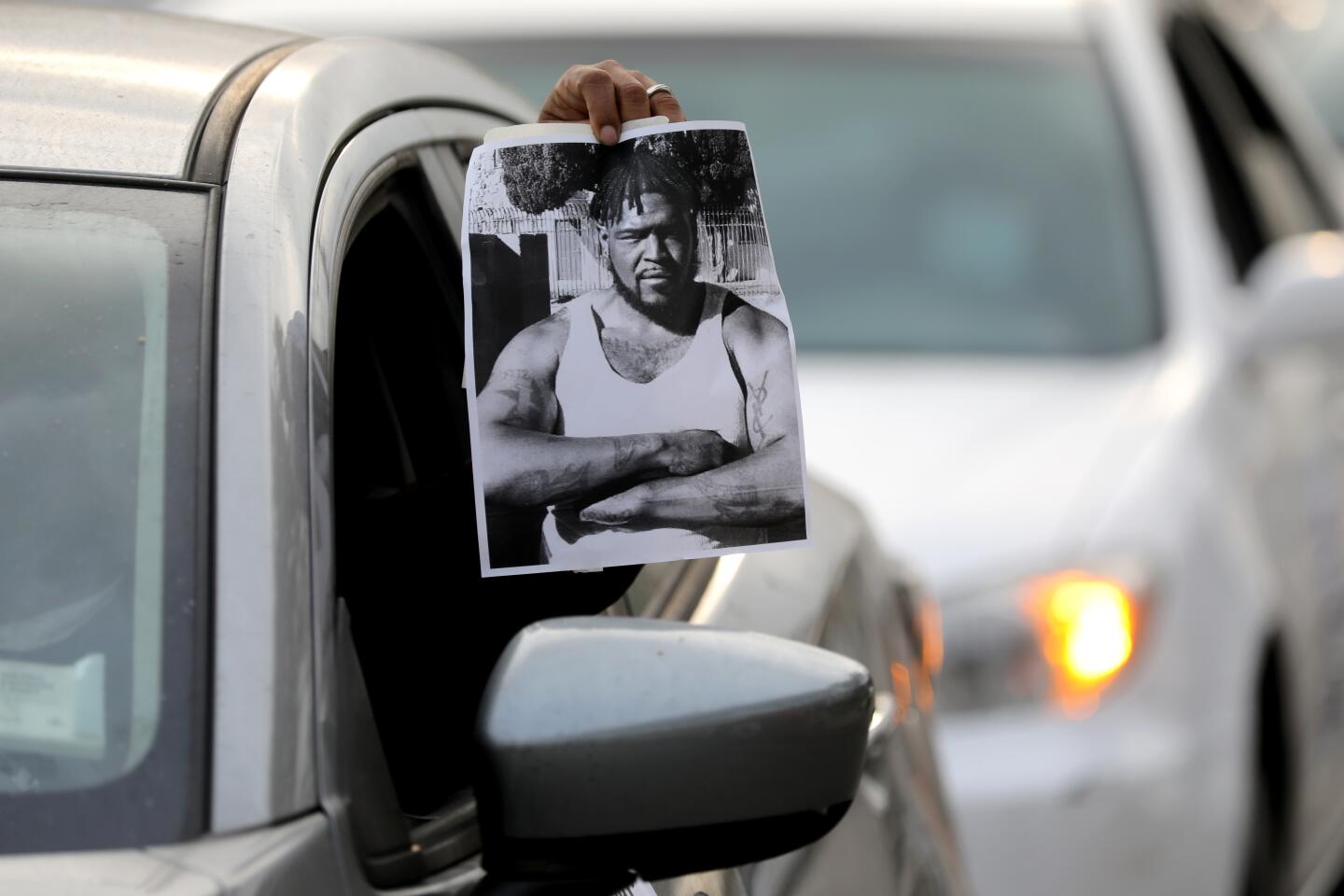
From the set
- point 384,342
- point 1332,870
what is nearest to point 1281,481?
point 1332,870

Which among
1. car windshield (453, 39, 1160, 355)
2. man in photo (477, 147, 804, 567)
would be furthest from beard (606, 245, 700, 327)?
car windshield (453, 39, 1160, 355)

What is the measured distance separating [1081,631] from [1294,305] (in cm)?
122

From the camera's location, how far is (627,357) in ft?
5.06

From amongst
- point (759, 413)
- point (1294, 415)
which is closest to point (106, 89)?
point (759, 413)

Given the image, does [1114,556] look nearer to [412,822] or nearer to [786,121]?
[786,121]

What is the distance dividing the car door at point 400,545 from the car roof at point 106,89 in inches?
5.6

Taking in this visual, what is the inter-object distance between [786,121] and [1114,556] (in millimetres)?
1531

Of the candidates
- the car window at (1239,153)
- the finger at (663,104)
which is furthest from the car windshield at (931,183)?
the finger at (663,104)

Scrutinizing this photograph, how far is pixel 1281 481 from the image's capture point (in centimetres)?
420

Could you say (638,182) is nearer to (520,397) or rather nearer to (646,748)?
(520,397)

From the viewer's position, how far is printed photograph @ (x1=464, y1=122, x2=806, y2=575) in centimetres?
151

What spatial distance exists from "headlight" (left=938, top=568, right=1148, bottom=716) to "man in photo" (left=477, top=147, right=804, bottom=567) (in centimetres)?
198

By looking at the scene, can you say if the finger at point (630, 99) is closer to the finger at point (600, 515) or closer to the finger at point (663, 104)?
the finger at point (663, 104)

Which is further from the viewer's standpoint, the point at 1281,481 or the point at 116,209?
the point at 1281,481
